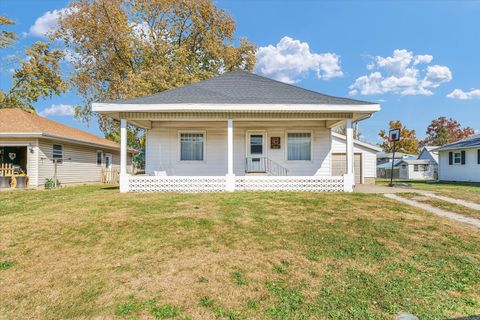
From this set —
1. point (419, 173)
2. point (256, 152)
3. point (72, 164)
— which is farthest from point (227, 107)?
point (419, 173)

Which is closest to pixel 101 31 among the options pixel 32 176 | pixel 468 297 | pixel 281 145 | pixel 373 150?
pixel 32 176

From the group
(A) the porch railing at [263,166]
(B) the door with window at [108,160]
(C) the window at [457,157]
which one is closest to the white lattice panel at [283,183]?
(A) the porch railing at [263,166]

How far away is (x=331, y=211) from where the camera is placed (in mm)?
6770

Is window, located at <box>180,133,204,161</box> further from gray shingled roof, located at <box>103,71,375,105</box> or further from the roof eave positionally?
the roof eave

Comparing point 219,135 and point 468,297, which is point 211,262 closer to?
point 468,297

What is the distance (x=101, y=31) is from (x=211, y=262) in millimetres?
22663

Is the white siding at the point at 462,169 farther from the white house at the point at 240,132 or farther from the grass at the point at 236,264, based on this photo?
the grass at the point at 236,264

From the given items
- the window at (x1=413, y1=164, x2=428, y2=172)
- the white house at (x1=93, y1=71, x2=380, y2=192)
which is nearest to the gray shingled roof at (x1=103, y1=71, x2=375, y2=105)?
the white house at (x1=93, y1=71, x2=380, y2=192)

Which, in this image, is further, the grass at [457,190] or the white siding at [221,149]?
the white siding at [221,149]

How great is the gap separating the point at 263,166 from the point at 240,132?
5.99ft

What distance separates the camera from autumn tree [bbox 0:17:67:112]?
23052 mm

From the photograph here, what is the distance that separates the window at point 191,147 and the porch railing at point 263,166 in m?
2.14

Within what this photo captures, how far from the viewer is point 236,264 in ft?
13.6

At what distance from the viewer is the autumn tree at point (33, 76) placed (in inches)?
908
